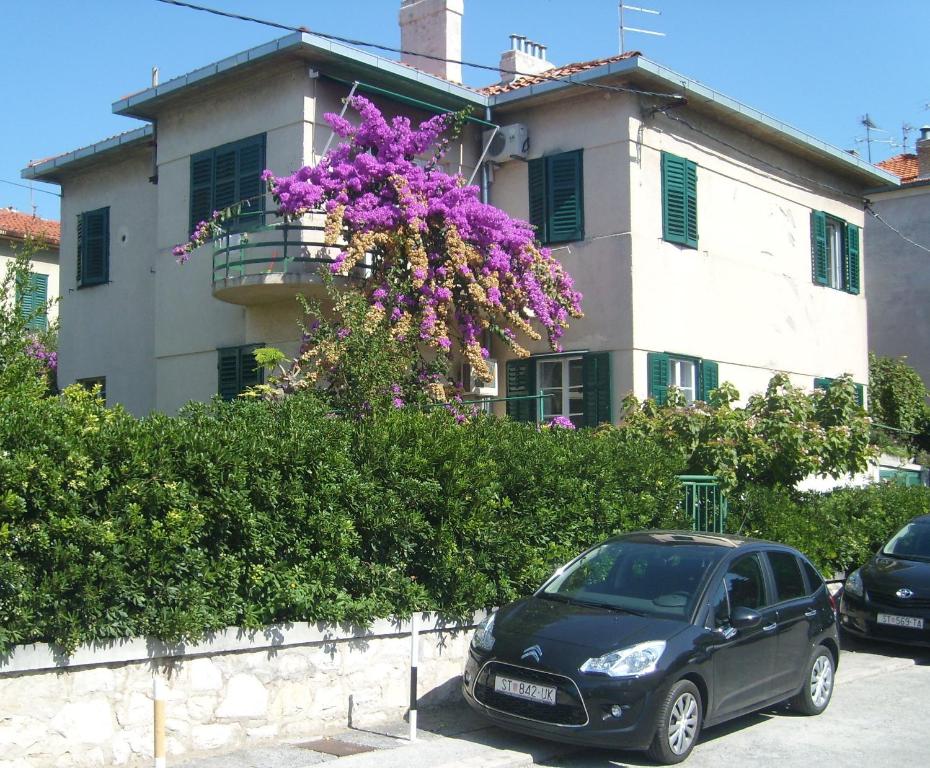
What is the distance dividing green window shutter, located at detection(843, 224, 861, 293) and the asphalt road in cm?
1173

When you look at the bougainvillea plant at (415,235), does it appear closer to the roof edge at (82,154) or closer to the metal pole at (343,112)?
the metal pole at (343,112)

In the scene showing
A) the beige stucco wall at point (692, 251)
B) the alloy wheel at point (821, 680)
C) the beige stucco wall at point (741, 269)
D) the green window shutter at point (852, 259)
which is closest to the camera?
the alloy wheel at point (821, 680)

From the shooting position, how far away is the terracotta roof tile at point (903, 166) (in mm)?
29400

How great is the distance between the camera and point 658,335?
1666 centimetres

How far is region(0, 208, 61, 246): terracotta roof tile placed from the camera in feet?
93.1

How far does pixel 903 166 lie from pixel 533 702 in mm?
26781

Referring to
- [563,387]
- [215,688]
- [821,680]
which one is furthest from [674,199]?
[215,688]

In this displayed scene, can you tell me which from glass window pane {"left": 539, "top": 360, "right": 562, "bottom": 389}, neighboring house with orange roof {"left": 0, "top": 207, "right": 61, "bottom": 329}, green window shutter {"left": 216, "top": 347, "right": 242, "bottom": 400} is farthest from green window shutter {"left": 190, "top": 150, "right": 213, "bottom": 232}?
neighboring house with orange roof {"left": 0, "top": 207, "right": 61, "bottom": 329}

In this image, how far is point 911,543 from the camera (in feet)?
44.7

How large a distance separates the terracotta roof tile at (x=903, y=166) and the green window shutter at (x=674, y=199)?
13998 millimetres

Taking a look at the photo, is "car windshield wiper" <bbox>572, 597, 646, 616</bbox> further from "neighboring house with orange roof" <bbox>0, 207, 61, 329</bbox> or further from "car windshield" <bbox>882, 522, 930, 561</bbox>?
"neighboring house with orange roof" <bbox>0, 207, 61, 329</bbox>

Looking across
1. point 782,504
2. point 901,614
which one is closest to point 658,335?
point 782,504

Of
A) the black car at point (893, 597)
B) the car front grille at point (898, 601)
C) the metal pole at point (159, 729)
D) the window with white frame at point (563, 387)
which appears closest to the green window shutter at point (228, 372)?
the window with white frame at point (563, 387)

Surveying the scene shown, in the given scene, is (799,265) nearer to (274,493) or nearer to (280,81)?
(280,81)
